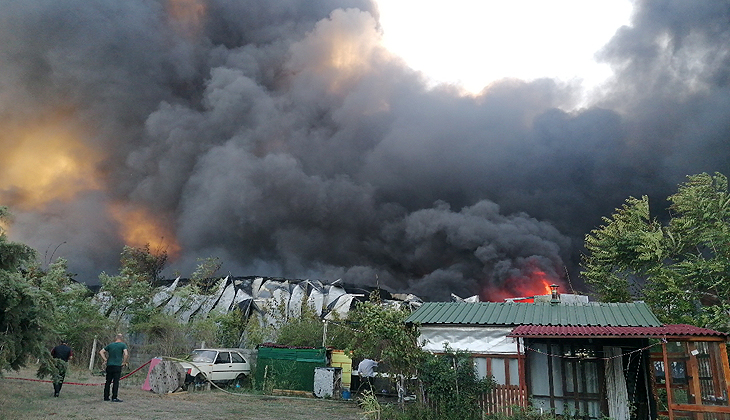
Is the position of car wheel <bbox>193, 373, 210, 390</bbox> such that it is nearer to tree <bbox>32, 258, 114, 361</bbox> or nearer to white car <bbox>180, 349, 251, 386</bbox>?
white car <bbox>180, 349, 251, 386</bbox>

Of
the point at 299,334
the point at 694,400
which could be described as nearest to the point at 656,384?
the point at 694,400

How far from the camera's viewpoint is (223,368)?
723 inches

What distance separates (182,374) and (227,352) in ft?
8.80

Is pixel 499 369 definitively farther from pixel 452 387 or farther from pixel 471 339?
pixel 452 387

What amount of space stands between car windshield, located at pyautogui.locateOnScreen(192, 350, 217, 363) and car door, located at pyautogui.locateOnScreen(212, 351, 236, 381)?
0.75ft

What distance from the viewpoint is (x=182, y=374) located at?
1639 centimetres

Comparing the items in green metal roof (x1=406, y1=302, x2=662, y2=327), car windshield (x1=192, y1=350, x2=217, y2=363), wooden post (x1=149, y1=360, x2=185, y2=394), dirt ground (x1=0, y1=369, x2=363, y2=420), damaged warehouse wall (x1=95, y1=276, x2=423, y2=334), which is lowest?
dirt ground (x1=0, y1=369, x2=363, y2=420)

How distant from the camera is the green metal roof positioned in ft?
41.1

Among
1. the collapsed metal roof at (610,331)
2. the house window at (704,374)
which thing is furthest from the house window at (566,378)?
the house window at (704,374)

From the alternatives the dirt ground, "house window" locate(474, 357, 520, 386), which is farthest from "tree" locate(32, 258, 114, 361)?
"house window" locate(474, 357, 520, 386)

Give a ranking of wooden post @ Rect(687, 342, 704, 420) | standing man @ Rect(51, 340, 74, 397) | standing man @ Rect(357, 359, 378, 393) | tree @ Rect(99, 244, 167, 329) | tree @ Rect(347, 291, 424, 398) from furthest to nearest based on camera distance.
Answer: tree @ Rect(99, 244, 167, 329)
standing man @ Rect(357, 359, 378, 393)
tree @ Rect(347, 291, 424, 398)
standing man @ Rect(51, 340, 74, 397)
wooden post @ Rect(687, 342, 704, 420)

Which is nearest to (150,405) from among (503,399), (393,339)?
(393,339)

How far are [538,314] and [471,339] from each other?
2.17m

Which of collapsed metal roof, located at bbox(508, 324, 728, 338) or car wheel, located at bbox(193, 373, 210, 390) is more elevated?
collapsed metal roof, located at bbox(508, 324, 728, 338)
